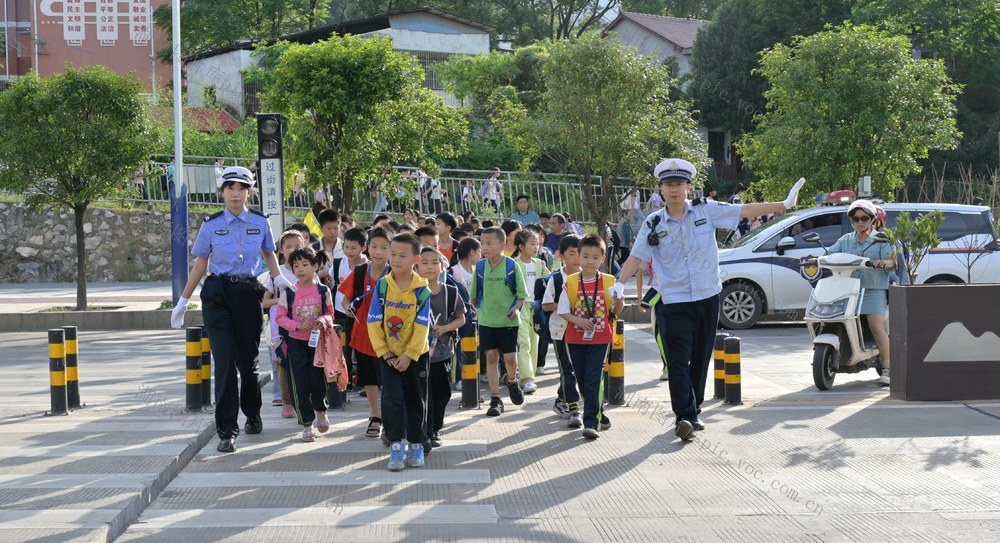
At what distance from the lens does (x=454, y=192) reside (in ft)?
91.3

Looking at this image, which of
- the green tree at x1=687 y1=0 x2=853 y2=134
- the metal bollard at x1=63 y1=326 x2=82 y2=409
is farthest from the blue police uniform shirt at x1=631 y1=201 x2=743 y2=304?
the green tree at x1=687 y1=0 x2=853 y2=134

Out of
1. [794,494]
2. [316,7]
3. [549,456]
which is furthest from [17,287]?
[316,7]

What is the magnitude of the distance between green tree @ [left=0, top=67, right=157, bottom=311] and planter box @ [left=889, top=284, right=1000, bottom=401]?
44.2 feet

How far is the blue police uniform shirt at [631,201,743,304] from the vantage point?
8102mm

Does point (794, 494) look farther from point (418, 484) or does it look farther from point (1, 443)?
point (1, 443)

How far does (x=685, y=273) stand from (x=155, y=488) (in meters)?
3.91

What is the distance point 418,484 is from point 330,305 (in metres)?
2.04

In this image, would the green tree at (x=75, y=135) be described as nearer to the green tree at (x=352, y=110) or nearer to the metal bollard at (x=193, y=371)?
the green tree at (x=352, y=110)

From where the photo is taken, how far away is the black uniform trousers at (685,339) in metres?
8.09

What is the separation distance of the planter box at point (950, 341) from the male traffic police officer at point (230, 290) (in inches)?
210

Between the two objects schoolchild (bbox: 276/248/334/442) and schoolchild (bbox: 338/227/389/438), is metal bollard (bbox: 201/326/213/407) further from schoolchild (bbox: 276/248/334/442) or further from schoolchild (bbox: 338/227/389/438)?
schoolchild (bbox: 338/227/389/438)

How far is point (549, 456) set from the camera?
775cm

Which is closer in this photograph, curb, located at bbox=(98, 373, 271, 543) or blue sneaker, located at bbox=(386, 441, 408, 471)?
curb, located at bbox=(98, 373, 271, 543)

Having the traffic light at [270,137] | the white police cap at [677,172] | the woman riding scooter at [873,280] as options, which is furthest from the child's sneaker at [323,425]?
the traffic light at [270,137]
